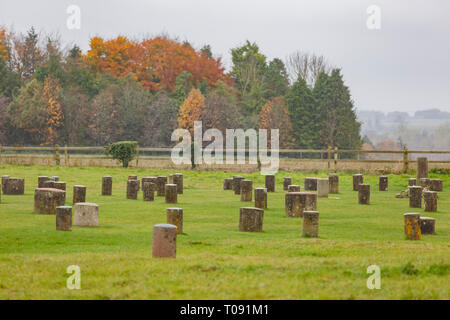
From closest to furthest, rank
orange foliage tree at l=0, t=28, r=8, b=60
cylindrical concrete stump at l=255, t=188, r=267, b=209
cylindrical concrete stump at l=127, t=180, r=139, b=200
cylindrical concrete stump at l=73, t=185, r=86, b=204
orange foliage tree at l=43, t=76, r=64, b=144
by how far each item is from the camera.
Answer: cylindrical concrete stump at l=255, t=188, r=267, b=209
cylindrical concrete stump at l=73, t=185, r=86, b=204
cylindrical concrete stump at l=127, t=180, r=139, b=200
orange foliage tree at l=43, t=76, r=64, b=144
orange foliage tree at l=0, t=28, r=8, b=60

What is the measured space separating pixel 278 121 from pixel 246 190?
156ft

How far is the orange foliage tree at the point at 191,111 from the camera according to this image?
62.0 m

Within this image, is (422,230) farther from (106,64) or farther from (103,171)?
(106,64)

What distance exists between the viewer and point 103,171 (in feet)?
114

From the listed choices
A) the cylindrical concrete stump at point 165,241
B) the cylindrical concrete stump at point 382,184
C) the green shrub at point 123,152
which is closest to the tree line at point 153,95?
the green shrub at point 123,152

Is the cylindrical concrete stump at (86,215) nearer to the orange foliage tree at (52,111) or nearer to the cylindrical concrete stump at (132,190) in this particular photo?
the cylindrical concrete stump at (132,190)

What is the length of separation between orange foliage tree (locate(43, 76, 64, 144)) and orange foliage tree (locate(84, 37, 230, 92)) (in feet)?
35.0

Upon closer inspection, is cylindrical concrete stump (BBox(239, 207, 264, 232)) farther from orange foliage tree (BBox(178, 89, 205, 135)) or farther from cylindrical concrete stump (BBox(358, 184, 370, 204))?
orange foliage tree (BBox(178, 89, 205, 135))

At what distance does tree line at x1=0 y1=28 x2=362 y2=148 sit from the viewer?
2368 inches

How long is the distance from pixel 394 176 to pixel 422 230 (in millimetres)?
18827

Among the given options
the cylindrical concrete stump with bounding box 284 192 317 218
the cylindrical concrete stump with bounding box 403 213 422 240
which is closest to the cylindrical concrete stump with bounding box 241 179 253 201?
the cylindrical concrete stump with bounding box 284 192 317 218

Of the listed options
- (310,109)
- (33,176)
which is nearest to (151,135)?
(310,109)

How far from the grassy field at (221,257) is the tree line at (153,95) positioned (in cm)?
4277

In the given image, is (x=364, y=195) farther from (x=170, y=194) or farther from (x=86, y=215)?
(x=86, y=215)
